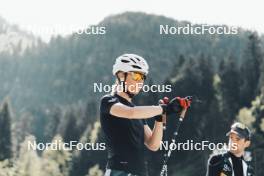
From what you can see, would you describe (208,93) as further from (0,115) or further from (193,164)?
(0,115)

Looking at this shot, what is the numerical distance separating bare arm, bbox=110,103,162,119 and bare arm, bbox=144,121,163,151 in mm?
319

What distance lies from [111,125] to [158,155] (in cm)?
6966

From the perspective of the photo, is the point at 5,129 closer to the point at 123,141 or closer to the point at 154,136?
the point at 154,136

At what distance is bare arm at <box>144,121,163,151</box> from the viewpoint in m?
6.33

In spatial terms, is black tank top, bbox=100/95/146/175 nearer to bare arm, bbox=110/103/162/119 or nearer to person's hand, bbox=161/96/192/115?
bare arm, bbox=110/103/162/119

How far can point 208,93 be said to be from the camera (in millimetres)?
88562

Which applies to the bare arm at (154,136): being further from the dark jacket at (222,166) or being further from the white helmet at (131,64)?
the dark jacket at (222,166)

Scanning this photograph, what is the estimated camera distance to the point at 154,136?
6359 mm

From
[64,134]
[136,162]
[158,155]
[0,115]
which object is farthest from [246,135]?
[64,134]

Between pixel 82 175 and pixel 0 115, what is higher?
pixel 0 115

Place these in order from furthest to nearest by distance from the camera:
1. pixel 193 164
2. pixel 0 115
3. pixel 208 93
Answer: pixel 0 115, pixel 208 93, pixel 193 164

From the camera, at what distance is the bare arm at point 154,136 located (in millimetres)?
6332

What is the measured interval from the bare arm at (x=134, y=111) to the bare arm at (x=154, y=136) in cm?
32

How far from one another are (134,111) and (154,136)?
1.61 ft
